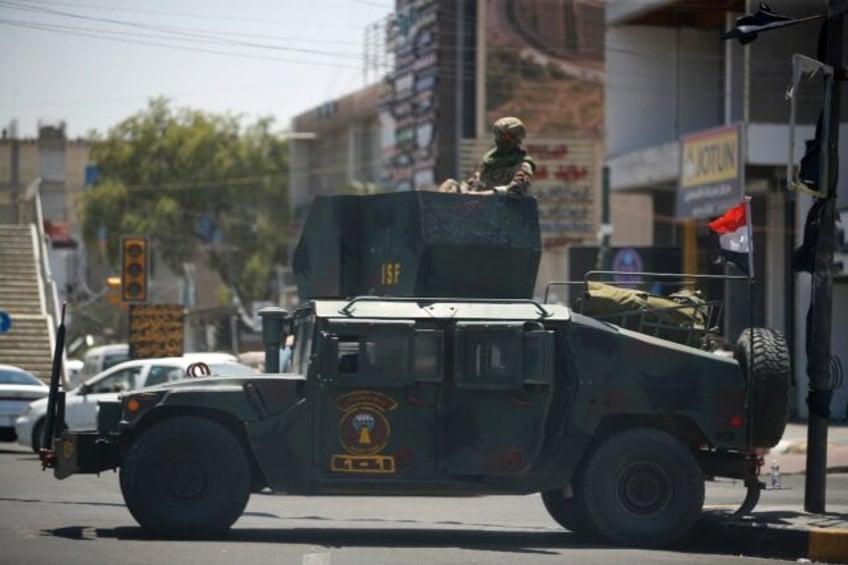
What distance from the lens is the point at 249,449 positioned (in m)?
13.3

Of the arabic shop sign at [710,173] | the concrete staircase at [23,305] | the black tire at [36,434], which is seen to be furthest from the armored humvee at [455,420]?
the concrete staircase at [23,305]

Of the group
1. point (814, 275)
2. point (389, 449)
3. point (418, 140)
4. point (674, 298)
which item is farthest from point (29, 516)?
point (418, 140)

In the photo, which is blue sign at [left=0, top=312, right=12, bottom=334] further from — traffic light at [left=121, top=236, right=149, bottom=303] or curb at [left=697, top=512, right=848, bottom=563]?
curb at [left=697, top=512, right=848, bottom=563]

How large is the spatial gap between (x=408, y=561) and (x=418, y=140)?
146 feet

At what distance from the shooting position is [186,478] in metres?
13.1

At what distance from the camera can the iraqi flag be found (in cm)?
1463

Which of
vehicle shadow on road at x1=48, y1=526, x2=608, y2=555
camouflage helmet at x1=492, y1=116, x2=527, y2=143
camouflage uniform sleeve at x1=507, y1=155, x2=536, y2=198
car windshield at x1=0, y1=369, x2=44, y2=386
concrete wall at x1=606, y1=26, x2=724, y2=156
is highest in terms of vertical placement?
concrete wall at x1=606, y1=26, x2=724, y2=156

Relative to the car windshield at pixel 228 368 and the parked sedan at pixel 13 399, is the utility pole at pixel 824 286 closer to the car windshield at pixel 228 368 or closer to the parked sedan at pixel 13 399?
the car windshield at pixel 228 368

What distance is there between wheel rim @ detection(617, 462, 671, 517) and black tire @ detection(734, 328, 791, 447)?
845mm

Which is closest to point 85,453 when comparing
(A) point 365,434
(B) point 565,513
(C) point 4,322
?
(A) point 365,434

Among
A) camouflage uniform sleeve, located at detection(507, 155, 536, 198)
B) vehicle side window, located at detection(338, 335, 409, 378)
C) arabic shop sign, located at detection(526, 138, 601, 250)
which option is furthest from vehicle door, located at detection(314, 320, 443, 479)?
arabic shop sign, located at detection(526, 138, 601, 250)

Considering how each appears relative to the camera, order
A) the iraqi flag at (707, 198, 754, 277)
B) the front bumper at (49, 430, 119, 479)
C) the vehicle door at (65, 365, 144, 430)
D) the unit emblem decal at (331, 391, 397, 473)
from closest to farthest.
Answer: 1. the unit emblem decal at (331, 391, 397, 473)
2. the front bumper at (49, 430, 119, 479)
3. the iraqi flag at (707, 198, 754, 277)
4. the vehicle door at (65, 365, 144, 430)

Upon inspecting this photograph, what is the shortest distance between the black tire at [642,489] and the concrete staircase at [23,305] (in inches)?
1093

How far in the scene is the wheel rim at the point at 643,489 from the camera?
44.1 ft
